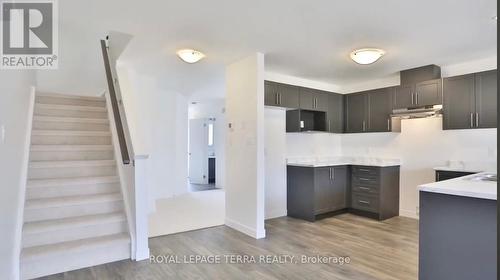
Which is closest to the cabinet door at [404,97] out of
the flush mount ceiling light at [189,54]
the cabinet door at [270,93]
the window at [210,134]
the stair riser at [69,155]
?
the cabinet door at [270,93]

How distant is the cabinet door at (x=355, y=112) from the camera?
520 cm

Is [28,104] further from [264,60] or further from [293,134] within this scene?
[293,134]

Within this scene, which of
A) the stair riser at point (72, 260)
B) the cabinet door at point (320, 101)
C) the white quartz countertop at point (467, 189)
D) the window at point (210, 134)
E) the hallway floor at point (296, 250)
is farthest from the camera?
the window at point (210, 134)

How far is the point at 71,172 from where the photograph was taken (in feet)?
11.5

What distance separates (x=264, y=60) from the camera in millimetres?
4047

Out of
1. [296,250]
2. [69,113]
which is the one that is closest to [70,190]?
[69,113]

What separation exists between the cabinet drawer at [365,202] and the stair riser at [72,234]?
12.0 ft

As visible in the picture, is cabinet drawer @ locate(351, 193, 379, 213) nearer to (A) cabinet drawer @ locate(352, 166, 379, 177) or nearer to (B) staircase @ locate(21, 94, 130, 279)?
(A) cabinet drawer @ locate(352, 166, 379, 177)

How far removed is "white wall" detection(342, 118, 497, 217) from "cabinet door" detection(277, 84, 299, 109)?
1.77 metres

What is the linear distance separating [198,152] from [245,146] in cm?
494

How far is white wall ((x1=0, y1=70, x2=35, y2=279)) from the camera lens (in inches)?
80.9

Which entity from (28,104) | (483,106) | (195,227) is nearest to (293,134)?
(195,227)

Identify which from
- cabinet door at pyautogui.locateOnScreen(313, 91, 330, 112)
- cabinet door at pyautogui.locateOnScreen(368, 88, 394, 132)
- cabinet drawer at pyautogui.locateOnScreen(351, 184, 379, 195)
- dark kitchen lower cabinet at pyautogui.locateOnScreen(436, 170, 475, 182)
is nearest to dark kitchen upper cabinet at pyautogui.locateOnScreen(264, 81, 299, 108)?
cabinet door at pyautogui.locateOnScreen(313, 91, 330, 112)

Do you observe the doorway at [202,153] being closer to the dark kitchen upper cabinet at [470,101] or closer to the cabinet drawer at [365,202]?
the cabinet drawer at [365,202]
